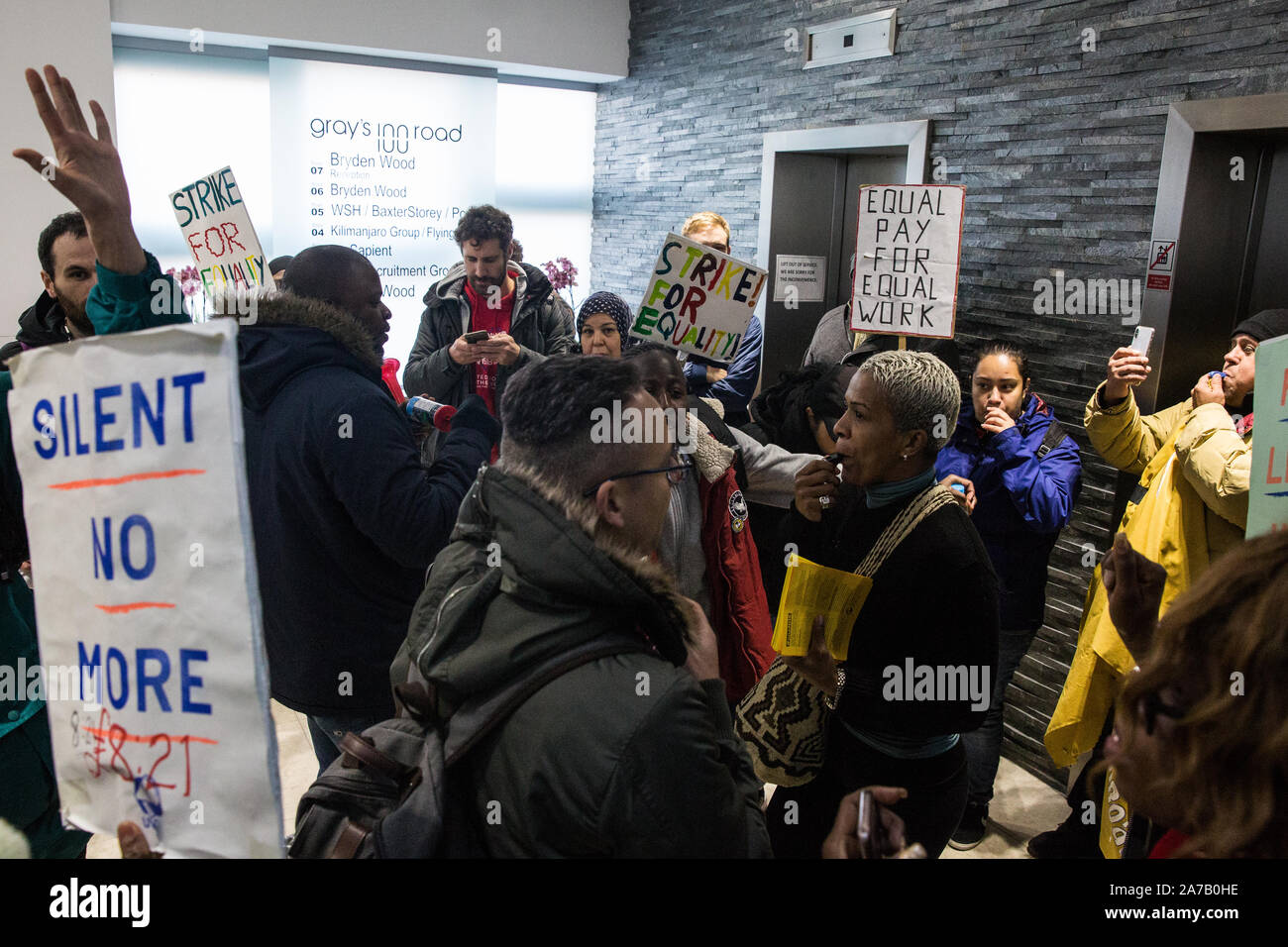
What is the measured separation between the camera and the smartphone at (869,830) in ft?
3.87

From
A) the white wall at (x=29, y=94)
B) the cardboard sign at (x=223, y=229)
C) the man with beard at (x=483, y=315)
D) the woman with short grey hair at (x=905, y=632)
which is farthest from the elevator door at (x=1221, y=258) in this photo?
the white wall at (x=29, y=94)

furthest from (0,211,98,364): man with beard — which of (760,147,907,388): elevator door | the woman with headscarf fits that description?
(760,147,907,388): elevator door

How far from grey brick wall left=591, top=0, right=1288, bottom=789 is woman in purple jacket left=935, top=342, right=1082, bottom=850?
0.41 meters

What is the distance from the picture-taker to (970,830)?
3.37 meters

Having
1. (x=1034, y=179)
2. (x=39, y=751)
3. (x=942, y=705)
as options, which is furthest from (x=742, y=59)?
(x=39, y=751)

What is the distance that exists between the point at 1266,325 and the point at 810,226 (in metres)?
2.94

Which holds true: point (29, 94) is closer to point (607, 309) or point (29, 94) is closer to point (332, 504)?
point (607, 309)

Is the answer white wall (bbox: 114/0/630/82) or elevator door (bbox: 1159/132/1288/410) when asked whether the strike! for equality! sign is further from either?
white wall (bbox: 114/0/630/82)

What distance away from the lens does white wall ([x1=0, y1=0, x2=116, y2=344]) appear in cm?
519

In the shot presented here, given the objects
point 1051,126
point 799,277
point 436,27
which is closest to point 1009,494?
point 1051,126

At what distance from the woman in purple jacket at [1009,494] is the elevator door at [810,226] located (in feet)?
6.75
